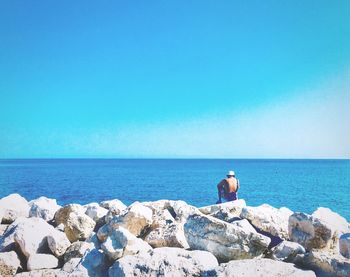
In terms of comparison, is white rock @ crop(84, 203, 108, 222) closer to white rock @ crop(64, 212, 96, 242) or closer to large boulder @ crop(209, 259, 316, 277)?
white rock @ crop(64, 212, 96, 242)

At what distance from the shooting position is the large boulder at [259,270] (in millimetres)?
4668

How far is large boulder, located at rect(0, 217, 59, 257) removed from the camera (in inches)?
265

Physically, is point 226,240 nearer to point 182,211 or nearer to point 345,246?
point 345,246

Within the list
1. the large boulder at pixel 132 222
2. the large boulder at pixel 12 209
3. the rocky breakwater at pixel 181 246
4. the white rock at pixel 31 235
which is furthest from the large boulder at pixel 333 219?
the large boulder at pixel 12 209

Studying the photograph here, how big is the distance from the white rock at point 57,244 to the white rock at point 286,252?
4.16 metres

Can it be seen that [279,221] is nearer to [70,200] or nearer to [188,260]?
[188,260]

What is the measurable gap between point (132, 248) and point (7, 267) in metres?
2.45

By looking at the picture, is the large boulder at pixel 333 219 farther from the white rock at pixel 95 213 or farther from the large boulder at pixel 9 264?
the large boulder at pixel 9 264

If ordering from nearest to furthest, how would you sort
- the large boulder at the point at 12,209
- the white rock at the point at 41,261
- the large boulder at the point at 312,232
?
1. the white rock at the point at 41,261
2. the large boulder at the point at 312,232
3. the large boulder at the point at 12,209

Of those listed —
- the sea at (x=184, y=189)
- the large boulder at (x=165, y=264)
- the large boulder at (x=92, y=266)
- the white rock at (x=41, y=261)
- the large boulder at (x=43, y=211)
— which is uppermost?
the large boulder at (x=43, y=211)

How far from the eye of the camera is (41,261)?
6.39 meters

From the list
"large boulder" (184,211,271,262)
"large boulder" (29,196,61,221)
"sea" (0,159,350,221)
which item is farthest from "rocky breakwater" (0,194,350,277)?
"sea" (0,159,350,221)

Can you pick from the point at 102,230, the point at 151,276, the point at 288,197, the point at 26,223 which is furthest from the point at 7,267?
the point at 288,197

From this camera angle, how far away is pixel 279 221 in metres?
7.58
